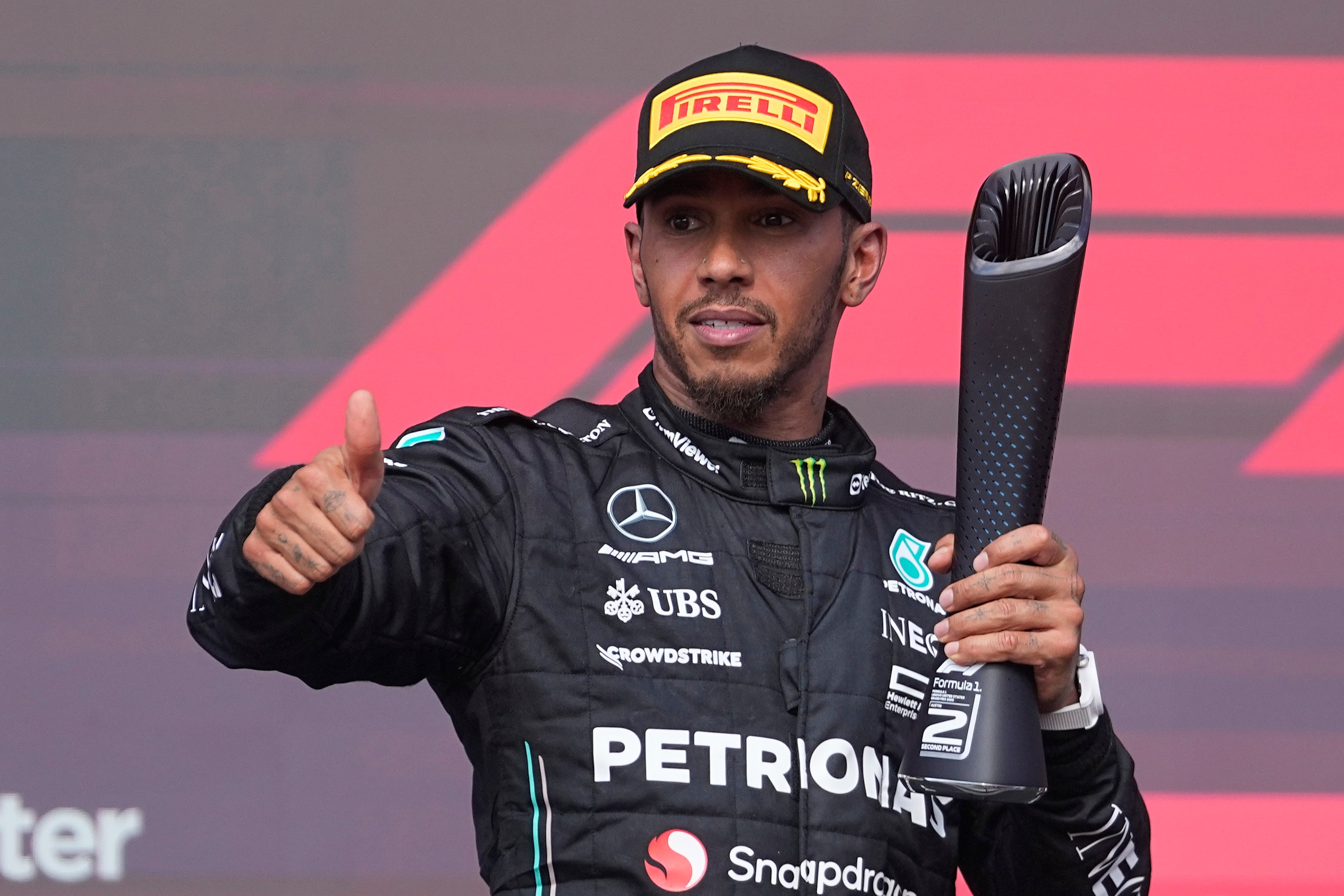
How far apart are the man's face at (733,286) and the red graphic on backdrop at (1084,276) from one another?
0.82m

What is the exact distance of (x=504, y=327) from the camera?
212 cm

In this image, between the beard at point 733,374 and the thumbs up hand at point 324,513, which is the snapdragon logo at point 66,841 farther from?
the thumbs up hand at point 324,513

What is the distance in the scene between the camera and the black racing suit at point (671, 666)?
3.59 feet

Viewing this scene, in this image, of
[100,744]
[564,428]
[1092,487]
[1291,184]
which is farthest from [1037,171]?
[100,744]

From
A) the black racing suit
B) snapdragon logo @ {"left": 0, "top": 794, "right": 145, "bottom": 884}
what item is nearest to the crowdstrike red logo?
the black racing suit

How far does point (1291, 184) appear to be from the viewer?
2.18 meters

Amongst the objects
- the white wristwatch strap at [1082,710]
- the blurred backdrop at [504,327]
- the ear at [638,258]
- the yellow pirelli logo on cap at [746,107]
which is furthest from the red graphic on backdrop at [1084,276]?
the white wristwatch strap at [1082,710]

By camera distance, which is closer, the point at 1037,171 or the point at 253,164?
the point at 1037,171

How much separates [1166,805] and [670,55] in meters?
1.26

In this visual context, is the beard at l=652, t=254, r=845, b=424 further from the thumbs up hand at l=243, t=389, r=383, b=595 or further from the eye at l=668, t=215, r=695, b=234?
the thumbs up hand at l=243, t=389, r=383, b=595

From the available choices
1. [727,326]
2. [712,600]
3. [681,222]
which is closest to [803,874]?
[712,600]

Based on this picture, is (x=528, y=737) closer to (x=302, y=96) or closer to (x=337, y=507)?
(x=337, y=507)

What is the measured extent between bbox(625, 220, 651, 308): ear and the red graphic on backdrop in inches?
27.2

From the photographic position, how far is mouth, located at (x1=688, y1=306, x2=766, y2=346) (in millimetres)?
1274
